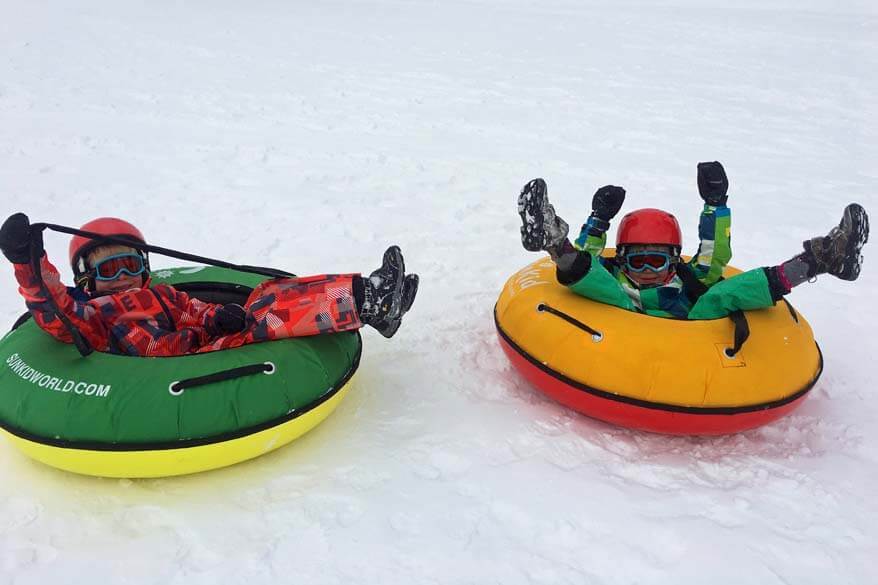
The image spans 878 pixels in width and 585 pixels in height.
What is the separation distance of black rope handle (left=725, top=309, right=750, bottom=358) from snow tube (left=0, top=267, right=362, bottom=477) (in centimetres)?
168

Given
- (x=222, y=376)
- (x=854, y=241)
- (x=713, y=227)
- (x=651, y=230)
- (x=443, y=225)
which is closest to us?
(x=222, y=376)

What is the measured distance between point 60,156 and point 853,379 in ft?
21.8

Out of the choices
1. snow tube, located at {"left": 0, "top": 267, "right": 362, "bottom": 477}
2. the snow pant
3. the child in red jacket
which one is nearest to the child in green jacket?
the child in red jacket

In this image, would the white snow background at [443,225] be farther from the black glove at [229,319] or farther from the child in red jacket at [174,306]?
the black glove at [229,319]

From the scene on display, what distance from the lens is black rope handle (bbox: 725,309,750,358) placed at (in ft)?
10.6

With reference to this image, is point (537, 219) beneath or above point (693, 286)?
above

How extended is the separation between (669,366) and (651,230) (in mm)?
961

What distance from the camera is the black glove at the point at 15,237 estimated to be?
9.56ft

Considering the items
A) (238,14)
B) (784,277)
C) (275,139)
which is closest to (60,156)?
(275,139)

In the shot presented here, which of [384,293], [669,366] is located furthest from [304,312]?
[669,366]

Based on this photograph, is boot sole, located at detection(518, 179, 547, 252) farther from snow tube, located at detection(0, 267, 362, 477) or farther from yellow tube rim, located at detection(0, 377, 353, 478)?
yellow tube rim, located at detection(0, 377, 353, 478)

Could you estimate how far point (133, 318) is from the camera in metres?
3.52

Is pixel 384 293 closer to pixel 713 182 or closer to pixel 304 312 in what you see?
pixel 304 312

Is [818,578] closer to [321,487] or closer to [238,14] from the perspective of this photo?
[321,487]
